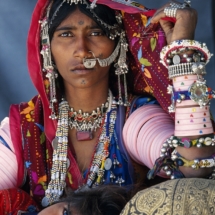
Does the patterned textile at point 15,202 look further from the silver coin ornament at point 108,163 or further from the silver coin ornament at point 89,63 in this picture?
the silver coin ornament at point 89,63

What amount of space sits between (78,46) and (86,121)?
13.5 inches

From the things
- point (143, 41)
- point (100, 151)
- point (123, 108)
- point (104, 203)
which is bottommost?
point (104, 203)

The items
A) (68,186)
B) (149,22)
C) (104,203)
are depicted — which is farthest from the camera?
(68,186)

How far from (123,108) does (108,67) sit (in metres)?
0.19

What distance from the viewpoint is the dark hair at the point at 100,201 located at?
196cm

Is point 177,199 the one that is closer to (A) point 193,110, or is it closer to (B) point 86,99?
(A) point 193,110

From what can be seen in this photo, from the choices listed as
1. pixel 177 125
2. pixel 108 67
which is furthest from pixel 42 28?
pixel 177 125

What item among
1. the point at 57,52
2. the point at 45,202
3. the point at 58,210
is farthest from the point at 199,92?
the point at 45,202

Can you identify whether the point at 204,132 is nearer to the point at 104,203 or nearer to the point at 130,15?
the point at 104,203

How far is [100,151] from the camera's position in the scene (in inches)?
105

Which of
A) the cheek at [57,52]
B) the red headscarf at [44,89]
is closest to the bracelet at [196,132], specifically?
the red headscarf at [44,89]

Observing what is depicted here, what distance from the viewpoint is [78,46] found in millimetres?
2570

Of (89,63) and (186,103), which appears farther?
(89,63)

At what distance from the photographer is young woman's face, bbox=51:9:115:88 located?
2.58 meters
